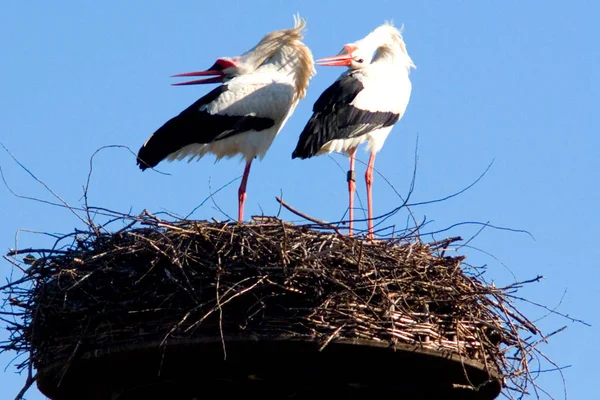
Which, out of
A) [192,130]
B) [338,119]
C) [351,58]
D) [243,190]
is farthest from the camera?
[351,58]

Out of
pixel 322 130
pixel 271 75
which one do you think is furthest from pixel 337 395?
pixel 271 75

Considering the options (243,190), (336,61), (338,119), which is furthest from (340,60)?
(243,190)

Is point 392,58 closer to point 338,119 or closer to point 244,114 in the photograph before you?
point 338,119

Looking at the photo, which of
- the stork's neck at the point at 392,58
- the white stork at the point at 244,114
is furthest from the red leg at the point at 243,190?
the stork's neck at the point at 392,58

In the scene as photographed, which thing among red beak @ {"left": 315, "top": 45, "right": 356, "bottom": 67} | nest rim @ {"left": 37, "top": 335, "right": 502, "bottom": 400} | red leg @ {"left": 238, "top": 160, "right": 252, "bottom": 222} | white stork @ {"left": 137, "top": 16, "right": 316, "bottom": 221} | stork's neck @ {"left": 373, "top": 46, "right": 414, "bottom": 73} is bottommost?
nest rim @ {"left": 37, "top": 335, "right": 502, "bottom": 400}

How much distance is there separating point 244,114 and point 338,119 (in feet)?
2.69

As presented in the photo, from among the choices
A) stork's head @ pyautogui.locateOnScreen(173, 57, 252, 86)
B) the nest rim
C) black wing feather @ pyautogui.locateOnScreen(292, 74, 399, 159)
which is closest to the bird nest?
the nest rim

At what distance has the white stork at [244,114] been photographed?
11.0 metres

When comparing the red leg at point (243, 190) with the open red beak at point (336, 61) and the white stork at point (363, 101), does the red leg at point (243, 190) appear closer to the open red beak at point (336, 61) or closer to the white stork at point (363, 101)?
the white stork at point (363, 101)

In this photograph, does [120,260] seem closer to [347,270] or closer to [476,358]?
[347,270]

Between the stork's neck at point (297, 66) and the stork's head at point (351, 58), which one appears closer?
the stork's neck at point (297, 66)

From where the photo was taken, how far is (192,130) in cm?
1098

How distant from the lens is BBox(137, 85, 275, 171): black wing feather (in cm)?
1095

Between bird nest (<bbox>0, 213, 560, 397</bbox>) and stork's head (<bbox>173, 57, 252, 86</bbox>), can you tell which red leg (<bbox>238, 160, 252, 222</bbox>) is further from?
bird nest (<bbox>0, 213, 560, 397</bbox>)
